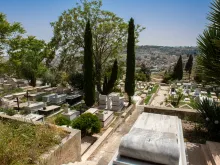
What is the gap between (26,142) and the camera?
3.61 meters

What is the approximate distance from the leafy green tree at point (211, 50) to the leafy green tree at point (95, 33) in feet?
41.1

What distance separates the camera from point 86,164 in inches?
124

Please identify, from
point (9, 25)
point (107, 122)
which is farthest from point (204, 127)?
point (9, 25)

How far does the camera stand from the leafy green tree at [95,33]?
58.3ft

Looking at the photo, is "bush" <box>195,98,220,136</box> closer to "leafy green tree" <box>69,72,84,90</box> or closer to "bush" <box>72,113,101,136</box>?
"bush" <box>72,113,101,136</box>

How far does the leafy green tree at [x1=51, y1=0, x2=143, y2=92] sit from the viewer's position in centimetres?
1778

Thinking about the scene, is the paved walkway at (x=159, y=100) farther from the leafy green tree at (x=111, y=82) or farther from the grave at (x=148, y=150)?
the grave at (x=148, y=150)

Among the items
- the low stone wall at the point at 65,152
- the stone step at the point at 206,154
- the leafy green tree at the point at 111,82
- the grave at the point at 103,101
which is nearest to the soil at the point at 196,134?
the stone step at the point at 206,154

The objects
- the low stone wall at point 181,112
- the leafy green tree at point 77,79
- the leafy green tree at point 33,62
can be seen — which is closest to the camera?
the low stone wall at point 181,112

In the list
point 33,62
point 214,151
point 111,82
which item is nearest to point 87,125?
point 214,151

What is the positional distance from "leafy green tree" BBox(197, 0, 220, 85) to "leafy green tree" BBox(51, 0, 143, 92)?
12514 mm

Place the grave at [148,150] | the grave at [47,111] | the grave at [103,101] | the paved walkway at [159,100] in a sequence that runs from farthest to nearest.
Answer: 1. the paved walkway at [159,100]
2. the grave at [103,101]
3. the grave at [47,111]
4. the grave at [148,150]

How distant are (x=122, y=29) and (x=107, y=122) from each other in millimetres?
11195

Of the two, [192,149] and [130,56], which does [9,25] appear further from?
[192,149]
